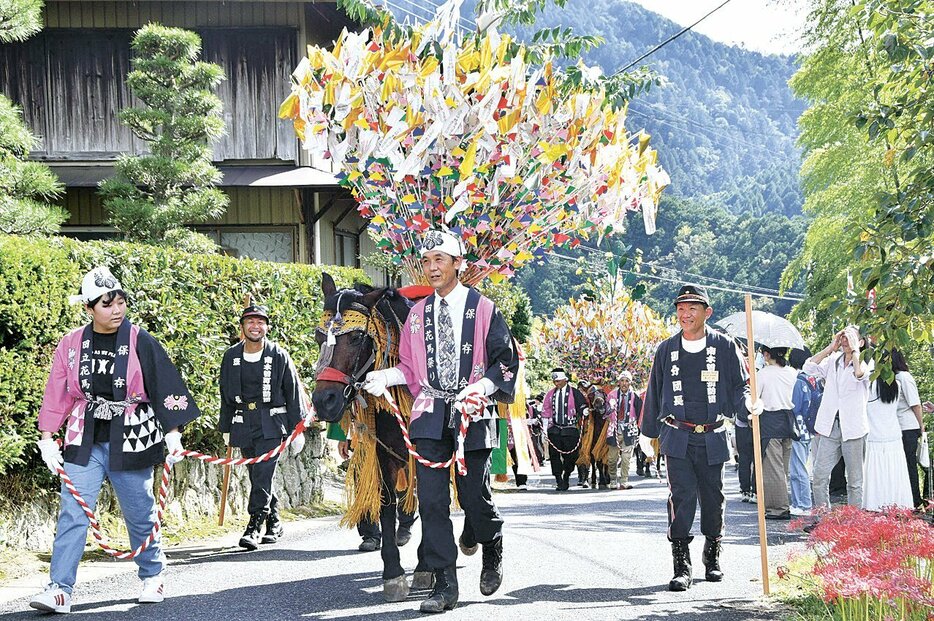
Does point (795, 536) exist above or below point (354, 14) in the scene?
below

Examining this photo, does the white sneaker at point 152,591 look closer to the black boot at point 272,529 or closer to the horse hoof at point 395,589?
the horse hoof at point 395,589

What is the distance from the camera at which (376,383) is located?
689 cm

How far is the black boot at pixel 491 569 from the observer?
274 inches

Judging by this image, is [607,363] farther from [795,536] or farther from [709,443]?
[709,443]

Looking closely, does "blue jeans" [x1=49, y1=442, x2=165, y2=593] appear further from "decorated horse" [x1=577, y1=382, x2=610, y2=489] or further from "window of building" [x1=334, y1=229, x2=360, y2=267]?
"window of building" [x1=334, y1=229, x2=360, y2=267]

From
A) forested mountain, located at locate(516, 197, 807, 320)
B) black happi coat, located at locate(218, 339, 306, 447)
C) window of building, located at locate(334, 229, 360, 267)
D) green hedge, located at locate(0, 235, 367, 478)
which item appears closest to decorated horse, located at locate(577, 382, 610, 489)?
window of building, located at locate(334, 229, 360, 267)

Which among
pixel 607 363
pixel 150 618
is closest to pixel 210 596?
pixel 150 618

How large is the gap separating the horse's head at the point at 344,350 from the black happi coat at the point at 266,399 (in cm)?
247

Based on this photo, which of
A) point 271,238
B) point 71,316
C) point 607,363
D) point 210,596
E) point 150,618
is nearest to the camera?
point 150,618

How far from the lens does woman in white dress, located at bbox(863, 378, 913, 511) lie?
9.88 metres

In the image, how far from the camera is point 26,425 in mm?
8180

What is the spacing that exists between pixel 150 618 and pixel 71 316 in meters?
3.39

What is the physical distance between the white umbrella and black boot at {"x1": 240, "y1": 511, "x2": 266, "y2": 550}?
203 inches

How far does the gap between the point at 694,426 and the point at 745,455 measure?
642 cm
